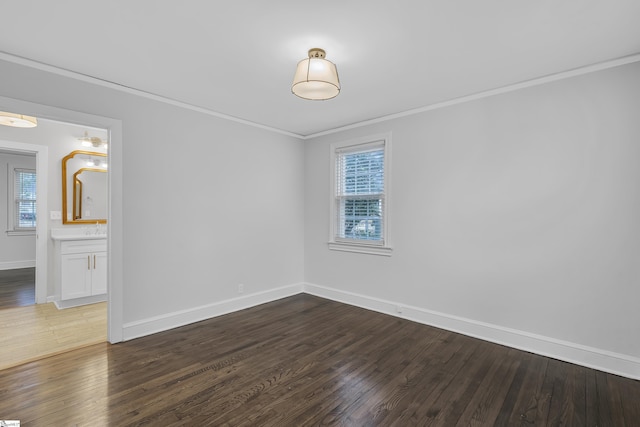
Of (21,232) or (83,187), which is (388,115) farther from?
(21,232)

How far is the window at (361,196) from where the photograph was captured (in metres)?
4.21

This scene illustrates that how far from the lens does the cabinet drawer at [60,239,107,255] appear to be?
428 cm

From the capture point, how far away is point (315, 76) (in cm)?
230

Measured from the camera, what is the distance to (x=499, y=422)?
2.01 metres

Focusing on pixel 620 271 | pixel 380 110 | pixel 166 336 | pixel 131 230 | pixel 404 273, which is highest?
pixel 380 110

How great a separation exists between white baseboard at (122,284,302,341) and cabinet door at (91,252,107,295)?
1.74 meters

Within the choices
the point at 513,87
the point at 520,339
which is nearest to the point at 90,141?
the point at 513,87

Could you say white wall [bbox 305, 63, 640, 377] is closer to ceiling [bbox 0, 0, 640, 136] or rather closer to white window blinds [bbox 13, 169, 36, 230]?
ceiling [bbox 0, 0, 640, 136]

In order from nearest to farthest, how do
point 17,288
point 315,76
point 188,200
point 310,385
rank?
point 315,76 → point 310,385 → point 188,200 → point 17,288

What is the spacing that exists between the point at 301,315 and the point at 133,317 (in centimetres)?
192

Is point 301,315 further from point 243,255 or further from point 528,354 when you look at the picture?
point 528,354

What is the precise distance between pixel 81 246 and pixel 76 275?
0.41 metres

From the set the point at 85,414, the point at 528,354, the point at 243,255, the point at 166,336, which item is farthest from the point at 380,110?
the point at 85,414

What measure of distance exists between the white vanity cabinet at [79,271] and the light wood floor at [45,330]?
0.15m
